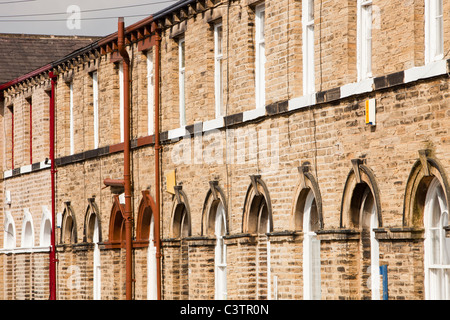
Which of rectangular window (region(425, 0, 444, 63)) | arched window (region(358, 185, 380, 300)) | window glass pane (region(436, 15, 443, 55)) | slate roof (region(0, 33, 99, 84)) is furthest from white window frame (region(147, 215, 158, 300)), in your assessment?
slate roof (region(0, 33, 99, 84))

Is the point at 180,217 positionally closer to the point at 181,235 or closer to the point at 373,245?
the point at 181,235

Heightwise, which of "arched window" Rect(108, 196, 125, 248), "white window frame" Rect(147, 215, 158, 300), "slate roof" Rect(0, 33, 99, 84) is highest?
"slate roof" Rect(0, 33, 99, 84)

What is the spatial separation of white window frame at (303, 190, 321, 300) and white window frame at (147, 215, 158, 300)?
704 cm

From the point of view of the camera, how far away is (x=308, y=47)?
63.7 feet

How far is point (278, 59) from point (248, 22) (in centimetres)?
151

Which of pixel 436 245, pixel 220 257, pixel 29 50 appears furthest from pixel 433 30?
pixel 29 50

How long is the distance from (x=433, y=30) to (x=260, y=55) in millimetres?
5743

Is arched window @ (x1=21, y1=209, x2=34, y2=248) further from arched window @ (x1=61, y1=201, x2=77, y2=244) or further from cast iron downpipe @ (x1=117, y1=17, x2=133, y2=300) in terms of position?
cast iron downpipe @ (x1=117, y1=17, x2=133, y2=300)

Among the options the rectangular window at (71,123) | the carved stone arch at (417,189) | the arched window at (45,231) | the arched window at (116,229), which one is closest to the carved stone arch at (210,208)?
the arched window at (116,229)

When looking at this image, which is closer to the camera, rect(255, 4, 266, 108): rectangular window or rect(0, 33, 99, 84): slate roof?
rect(255, 4, 266, 108): rectangular window

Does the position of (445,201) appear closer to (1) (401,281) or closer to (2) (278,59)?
(1) (401,281)

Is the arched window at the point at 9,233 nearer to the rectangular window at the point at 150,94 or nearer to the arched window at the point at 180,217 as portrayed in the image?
the rectangular window at the point at 150,94

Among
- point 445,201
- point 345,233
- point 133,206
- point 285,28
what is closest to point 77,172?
point 133,206

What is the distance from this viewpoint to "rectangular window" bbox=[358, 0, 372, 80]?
17.5 meters
